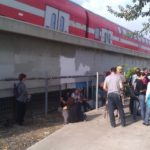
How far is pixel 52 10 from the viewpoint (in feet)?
43.8

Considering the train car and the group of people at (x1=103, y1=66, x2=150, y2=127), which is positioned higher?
the train car

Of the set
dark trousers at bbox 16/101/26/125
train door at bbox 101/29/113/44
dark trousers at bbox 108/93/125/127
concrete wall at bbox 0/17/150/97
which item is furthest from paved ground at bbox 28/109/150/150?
train door at bbox 101/29/113/44

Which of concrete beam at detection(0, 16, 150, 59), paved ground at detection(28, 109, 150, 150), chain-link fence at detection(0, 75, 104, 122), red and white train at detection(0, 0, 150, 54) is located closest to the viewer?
paved ground at detection(28, 109, 150, 150)

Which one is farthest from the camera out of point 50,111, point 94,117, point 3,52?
point 50,111

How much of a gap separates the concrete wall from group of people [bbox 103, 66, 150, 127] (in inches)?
103

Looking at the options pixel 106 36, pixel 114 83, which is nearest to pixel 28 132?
pixel 114 83

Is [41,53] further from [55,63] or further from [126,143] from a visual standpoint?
[126,143]

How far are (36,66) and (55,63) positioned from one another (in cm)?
141

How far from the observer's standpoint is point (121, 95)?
10953 millimetres

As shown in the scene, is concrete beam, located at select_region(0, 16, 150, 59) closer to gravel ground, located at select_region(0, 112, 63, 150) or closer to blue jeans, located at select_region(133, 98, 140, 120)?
gravel ground, located at select_region(0, 112, 63, 150)

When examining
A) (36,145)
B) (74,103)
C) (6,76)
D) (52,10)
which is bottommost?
(36,145)

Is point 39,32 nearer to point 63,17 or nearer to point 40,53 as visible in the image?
point 40,53

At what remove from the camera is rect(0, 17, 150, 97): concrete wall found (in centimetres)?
1098

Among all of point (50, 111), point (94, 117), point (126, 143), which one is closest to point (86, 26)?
point (50, 111)
